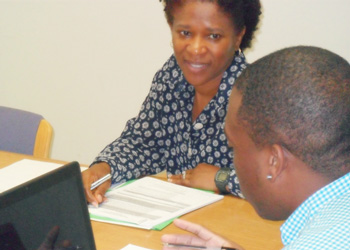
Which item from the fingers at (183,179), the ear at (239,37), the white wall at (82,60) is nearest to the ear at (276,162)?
the fingers at (183,179)

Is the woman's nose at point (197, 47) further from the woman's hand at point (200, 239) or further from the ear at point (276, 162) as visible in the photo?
the ear at point (276, 162)

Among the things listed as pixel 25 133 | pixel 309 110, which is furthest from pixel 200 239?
pixel 25 133

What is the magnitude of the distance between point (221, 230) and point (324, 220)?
2.25 feet

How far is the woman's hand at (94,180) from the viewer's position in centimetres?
178

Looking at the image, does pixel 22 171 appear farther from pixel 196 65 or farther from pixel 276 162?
pixel 276 162

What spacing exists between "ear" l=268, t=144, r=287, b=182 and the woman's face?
0.93m

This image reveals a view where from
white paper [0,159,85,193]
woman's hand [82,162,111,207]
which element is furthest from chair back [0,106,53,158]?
woman's hand [82,162,111,207]

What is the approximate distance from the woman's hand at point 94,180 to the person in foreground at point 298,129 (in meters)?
0.68

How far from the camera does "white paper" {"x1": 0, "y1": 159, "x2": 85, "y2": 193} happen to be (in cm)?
192

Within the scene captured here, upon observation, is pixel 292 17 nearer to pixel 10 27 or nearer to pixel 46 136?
pixel 46 136

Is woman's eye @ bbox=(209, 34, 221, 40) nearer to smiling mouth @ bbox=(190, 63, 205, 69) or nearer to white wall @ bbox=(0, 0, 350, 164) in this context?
smiling mouth @ bbox=(190, 63, 205, 69)

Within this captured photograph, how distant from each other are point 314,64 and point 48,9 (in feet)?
8.60

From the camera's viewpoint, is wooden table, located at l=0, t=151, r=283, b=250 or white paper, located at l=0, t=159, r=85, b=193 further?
white paper, located at l=0, t=159, r=85, b=193

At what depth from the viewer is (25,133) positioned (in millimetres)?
2402
